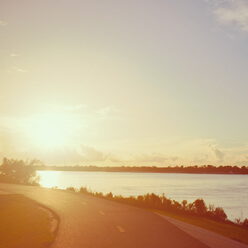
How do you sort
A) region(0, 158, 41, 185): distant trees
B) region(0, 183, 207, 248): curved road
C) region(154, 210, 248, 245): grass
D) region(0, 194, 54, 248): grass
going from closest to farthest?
region(0, 183, 207, 248): curved road
region(0, 194, 54, 248): grass
region(154, 210, 248, 245): grass
region(0, 158, 41, 185): distant trees

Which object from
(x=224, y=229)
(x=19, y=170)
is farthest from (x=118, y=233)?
(x=19, y=170)

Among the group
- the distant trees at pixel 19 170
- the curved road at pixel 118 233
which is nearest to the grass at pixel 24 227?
the curved road at pixel 118 233

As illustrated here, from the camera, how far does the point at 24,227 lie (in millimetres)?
11547

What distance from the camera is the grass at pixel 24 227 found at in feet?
29.2

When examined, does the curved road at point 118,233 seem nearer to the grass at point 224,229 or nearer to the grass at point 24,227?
the grass at point 24,227

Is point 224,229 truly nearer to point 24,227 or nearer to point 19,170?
point 24,227

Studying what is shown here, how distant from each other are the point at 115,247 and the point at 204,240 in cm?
294

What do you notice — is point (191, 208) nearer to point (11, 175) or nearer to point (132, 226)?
point (132, 226)

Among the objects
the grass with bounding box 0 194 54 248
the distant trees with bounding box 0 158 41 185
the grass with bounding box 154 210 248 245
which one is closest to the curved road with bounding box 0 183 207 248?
the grass with bounding box 0 194 54 248

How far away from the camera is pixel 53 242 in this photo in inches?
354

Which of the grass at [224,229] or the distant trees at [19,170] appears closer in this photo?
the grass at [224,229]

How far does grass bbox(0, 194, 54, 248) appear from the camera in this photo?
29.2ft

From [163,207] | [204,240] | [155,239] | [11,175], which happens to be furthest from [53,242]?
[11,175]

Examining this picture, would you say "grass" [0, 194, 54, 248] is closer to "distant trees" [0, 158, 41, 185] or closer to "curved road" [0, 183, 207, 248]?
"curved road" [0, 183, 207, 248]
